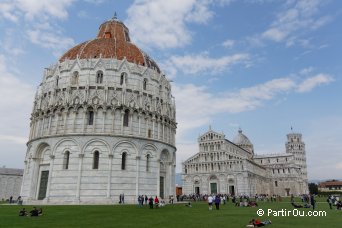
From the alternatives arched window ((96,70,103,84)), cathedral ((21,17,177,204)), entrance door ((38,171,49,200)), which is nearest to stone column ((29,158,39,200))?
cathedral ((21,17,177,204))

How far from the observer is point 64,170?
32.4 metres

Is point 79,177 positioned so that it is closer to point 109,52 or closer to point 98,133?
point 98,133

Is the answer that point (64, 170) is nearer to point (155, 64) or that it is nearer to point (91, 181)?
point (91, 181)

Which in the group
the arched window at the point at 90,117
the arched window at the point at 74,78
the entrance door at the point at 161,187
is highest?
the arched window at the point at 74,78

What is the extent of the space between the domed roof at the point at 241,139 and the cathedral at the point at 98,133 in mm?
74693

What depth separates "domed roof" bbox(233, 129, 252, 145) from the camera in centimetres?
11048

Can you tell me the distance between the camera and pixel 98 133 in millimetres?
33062

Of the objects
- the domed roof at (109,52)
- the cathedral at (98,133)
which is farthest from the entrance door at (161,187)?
the domed roof at (109,52)

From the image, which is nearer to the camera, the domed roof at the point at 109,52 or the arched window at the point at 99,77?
the arched window at the point at 99,77

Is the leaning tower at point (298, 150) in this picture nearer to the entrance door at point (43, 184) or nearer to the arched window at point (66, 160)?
the arched window at point (66, 160)

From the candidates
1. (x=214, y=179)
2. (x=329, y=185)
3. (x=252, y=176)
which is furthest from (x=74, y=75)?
(x=329, y=185)

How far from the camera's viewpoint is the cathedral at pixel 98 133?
3222 cm

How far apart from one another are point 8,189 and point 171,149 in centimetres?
4762

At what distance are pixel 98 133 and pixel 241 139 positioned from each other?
8609cm
